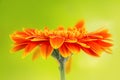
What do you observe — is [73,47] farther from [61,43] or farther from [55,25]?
[55,25]

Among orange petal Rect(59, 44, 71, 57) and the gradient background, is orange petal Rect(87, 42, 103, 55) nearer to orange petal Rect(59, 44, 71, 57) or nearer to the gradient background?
orange petal Rect(59, 44, 71, 57)

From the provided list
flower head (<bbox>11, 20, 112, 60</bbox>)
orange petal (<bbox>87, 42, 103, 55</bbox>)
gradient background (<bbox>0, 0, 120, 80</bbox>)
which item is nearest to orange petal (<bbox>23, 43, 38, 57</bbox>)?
flower head (<bbox>11, 20, 112, 60</bbox>)

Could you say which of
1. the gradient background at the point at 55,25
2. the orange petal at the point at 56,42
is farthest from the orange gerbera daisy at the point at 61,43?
the gradient background at the point at 55,25

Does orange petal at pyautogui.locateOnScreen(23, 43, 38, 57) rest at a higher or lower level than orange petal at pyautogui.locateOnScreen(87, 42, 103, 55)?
higher

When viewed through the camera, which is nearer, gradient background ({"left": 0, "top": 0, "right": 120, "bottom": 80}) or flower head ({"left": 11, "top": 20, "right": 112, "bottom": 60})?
flower head ({"left": 11, "top": 20, "right": 112, "bottom": 60})

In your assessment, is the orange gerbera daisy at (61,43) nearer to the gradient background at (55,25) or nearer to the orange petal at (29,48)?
the orange petal at (29,48)

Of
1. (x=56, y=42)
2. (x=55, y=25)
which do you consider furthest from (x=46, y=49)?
(x=55, y=25)
